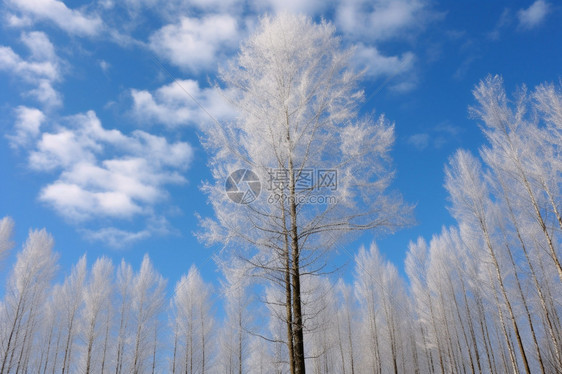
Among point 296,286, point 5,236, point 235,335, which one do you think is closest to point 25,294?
point 5,236

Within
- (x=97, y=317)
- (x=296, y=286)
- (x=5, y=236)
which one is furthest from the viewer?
(x=97, y=317)

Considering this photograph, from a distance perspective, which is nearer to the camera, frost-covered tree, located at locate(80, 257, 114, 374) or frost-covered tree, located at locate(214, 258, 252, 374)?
frost-covered tree, located at locate(80, 257, 114, 374)

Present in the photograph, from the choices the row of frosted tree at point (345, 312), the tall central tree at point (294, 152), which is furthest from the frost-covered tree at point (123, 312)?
the tall central tree at point (294, 152)

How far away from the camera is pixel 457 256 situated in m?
24.2

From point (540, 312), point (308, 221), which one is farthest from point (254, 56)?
point (540, 312)

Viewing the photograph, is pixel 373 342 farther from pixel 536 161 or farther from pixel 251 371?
pixel 536 161

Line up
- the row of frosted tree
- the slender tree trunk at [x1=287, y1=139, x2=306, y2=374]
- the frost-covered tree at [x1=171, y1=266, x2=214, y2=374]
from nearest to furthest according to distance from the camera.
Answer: the slender tree trunk at [x1=287, y1=139, x2=306, y2=374], the row of frosted tree, the frost-covered tree at [x1=171, y1=266, x2=214, y2=374]

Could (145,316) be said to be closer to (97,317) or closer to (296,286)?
(97,317)

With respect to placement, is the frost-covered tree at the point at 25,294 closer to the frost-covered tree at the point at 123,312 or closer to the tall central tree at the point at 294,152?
the frost-covered tree at the point at 123,312

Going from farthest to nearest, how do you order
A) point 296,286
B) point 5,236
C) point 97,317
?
point 97,317, point 5,236, point 296,286

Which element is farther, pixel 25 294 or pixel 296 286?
pixel 25 294

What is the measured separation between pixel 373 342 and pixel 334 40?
22038 millimetres

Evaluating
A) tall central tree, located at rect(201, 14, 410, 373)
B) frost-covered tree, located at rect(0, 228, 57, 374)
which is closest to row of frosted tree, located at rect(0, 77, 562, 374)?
frost-covered tree, located at rect(0, 228, 57, 374)

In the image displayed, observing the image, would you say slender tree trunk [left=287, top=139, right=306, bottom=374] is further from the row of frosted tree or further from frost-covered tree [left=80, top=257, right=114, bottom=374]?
frost-covered tree [left=80, top=257, right=114, bottom=374]
